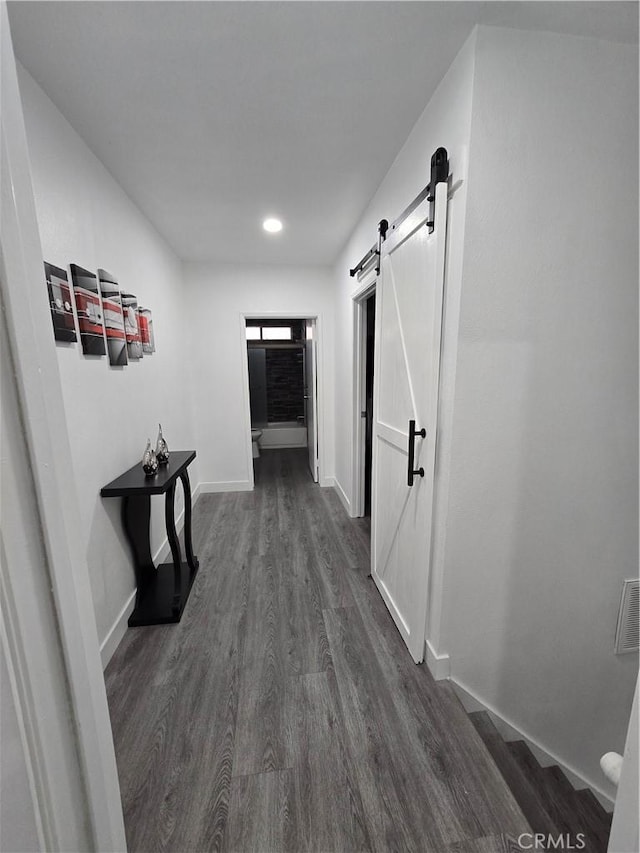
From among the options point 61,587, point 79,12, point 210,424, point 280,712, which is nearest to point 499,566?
point 280,712

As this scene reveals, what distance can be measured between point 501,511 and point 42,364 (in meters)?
1.57

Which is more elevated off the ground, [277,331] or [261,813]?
[277,331]

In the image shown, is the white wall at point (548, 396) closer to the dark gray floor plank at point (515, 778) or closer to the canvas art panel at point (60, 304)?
the dark gray floor plank at point (515, 778)

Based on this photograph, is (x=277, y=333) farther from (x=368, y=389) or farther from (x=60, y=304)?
(x=60, y=304)

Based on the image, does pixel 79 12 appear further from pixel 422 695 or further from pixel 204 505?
pixel 204 505

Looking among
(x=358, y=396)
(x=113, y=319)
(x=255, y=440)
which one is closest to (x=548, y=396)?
(x=358, y=396)

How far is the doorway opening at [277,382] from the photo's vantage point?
579 cm

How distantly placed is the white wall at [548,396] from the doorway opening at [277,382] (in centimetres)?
444

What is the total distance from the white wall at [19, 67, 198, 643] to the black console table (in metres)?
0.06

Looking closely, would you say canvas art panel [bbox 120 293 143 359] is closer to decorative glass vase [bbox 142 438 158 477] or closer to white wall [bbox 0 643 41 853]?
decorative glass vase [bbox 142 438 158 477]

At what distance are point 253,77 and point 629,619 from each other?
2.85 m

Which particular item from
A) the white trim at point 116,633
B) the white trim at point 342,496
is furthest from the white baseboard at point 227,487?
the white trim at point 116,633

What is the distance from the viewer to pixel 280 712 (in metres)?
1.39

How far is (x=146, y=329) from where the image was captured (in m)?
2.40
